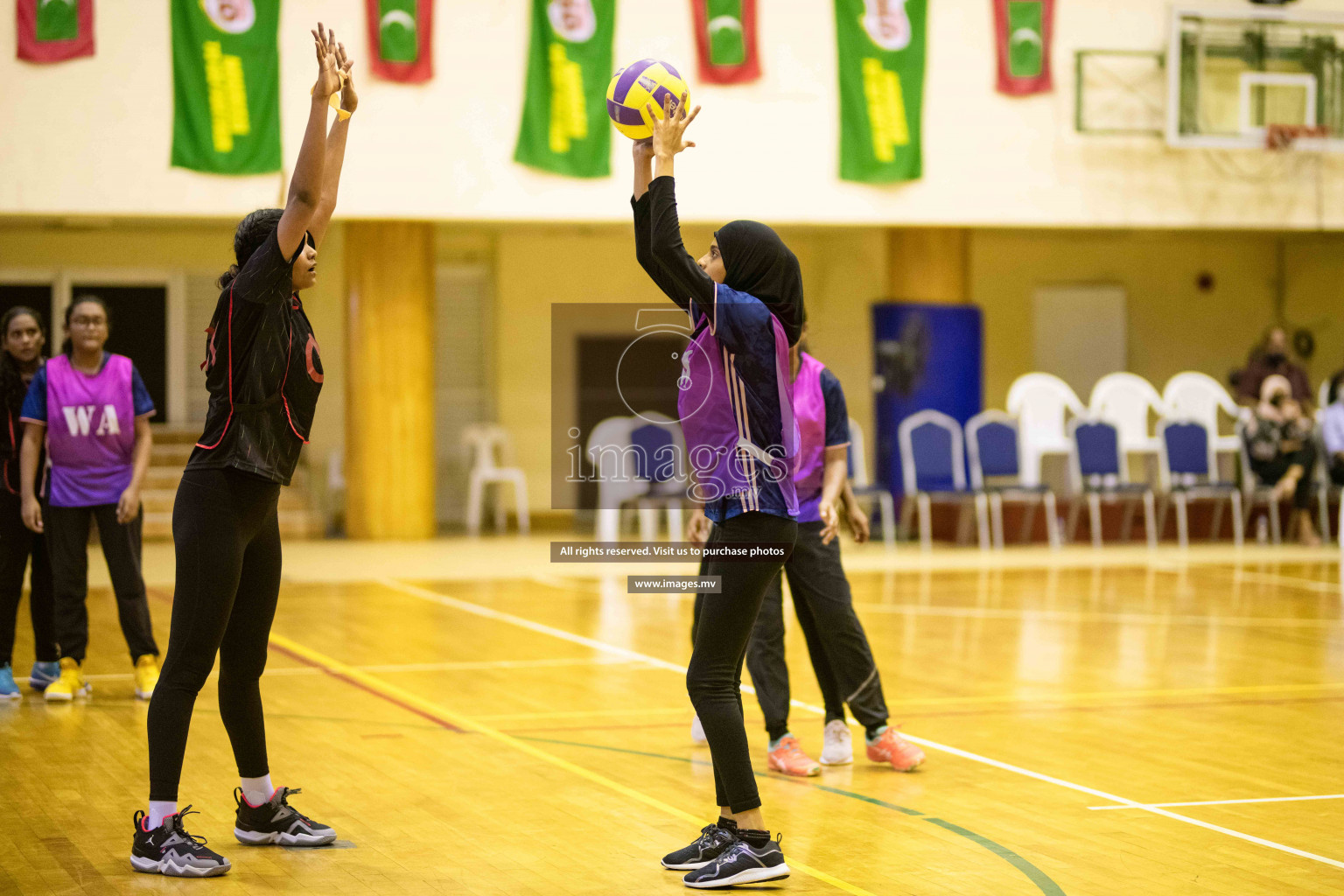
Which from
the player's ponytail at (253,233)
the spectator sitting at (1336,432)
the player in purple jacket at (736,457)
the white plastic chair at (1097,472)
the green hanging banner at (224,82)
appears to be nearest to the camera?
the player in purple jacket at (736,457)

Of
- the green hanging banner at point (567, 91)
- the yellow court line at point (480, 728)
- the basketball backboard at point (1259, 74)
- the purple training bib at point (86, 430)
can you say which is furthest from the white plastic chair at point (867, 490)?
the purple training bib at point (86, 430)

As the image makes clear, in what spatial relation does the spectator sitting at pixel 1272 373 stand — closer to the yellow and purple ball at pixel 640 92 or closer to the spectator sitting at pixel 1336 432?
the spectator sitting at pixel 1336 432

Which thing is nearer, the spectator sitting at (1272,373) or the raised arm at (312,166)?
the raised arm at (312,166)

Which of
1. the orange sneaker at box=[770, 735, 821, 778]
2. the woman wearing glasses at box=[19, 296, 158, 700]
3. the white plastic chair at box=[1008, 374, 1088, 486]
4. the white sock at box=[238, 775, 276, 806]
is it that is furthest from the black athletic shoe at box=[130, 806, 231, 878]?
the white plastic chair at box=[1008, 374, 1088, 486]

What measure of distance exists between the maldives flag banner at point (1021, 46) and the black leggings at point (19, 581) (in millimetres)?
11469

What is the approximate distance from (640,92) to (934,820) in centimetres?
260

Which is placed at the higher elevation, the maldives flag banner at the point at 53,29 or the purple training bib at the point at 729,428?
the maldives flag banner at the point at 53,29

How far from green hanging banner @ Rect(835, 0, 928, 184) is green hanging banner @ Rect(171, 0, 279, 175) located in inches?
221

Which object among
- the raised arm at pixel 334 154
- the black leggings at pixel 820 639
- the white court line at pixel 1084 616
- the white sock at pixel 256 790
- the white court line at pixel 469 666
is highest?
the raised arm at pixel 334 154

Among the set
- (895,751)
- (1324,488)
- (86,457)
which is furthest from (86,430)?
(1324,488)

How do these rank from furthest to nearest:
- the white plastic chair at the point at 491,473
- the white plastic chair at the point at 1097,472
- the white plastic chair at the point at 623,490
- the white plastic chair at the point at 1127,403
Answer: the white plastic chair at the point at 491,473 < the white plastic chair at the point at 1127,403 < the white plastic chair at the point at 1097,472 < the white plastic chair at the point at 623,490

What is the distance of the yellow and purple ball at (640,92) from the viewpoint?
5.08m

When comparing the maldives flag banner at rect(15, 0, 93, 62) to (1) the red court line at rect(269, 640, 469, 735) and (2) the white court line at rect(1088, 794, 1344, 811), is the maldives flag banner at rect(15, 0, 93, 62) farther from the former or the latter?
(2) the white court line at rect(1088, 794, 1344, 811)

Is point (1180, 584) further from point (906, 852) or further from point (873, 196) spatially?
point (906, 852)
